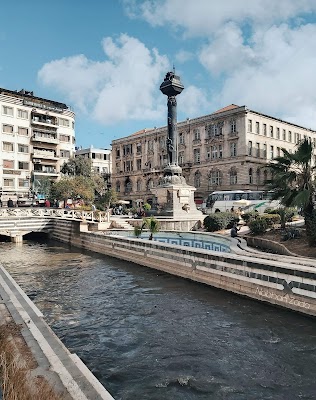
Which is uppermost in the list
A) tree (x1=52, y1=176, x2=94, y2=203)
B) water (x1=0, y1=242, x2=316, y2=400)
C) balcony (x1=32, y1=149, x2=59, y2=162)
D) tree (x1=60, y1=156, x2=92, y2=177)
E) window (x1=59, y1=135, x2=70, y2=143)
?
window (x1=59, y1=135, x2=70, y2=143)

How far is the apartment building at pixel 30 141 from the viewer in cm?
6297

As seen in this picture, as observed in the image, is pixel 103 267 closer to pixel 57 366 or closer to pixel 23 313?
pixel 23 313

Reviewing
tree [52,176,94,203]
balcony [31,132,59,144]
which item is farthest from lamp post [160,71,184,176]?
balcony [31,132,59,144]

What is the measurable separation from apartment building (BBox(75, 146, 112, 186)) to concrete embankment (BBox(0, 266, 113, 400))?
267ft

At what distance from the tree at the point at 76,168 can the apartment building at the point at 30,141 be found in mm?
3337

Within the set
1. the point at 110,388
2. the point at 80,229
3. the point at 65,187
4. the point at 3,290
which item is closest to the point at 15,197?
the point at 65,187

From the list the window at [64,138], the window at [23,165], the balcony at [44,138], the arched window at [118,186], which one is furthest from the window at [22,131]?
the arched window at [118,186]

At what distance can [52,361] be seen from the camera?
17.9 feet

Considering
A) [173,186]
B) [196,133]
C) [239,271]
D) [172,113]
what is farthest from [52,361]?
[196,133]

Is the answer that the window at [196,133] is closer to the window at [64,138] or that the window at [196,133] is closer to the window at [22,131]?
the window at [64,138]

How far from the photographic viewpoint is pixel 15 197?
62.2m

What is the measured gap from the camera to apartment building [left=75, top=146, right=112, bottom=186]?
88750mm

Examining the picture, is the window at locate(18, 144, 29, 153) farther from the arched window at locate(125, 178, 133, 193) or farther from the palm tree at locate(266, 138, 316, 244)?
the palm tree at locate(266, 138, 316, 244)

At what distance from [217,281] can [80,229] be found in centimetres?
1738
